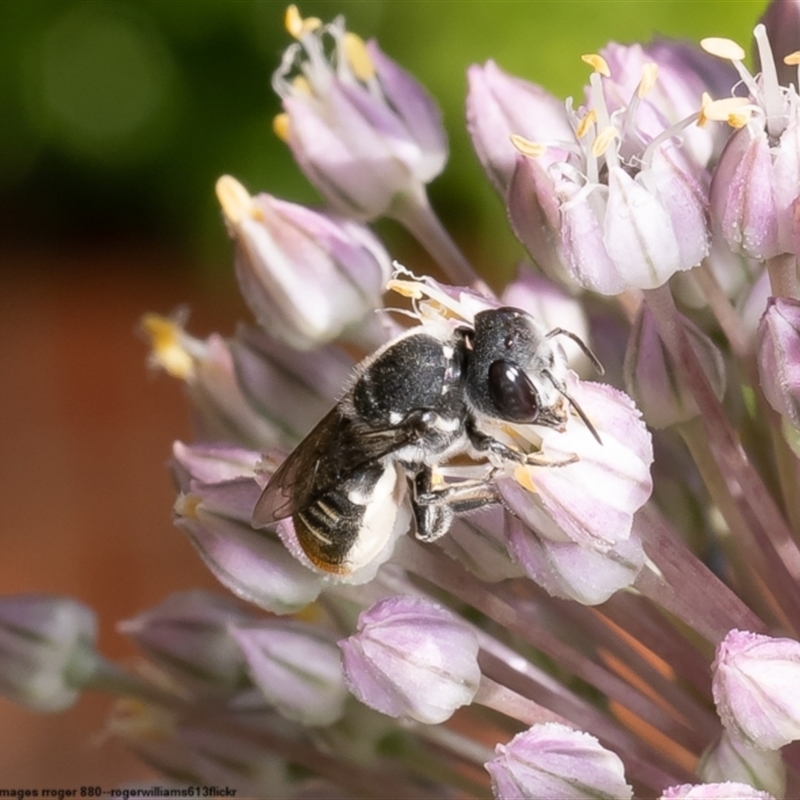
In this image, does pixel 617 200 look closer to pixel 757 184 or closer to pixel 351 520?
pixel 757 184

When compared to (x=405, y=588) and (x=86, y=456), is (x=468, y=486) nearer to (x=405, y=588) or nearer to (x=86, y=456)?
(x=405, y=588)

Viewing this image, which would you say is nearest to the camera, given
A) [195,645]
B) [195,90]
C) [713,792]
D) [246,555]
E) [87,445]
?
[713,792]

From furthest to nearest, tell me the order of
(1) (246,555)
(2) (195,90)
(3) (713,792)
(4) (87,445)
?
(4) (87,445) → (2) (195,90) → (1) (246,555) → (3) (713,792)

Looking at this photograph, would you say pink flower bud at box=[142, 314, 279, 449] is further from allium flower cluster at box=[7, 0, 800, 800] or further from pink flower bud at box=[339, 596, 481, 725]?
pink flower bud at box=[339, 596, 481, 725]

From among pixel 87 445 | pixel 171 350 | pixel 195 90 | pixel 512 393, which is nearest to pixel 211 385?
pixel 171 350

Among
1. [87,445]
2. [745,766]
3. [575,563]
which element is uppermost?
[575,563]

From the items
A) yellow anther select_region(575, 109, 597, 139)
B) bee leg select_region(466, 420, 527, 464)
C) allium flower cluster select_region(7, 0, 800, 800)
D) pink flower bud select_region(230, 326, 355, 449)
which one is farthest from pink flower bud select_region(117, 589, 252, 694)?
yellow anther select_region(575, 109, 597, 139)
